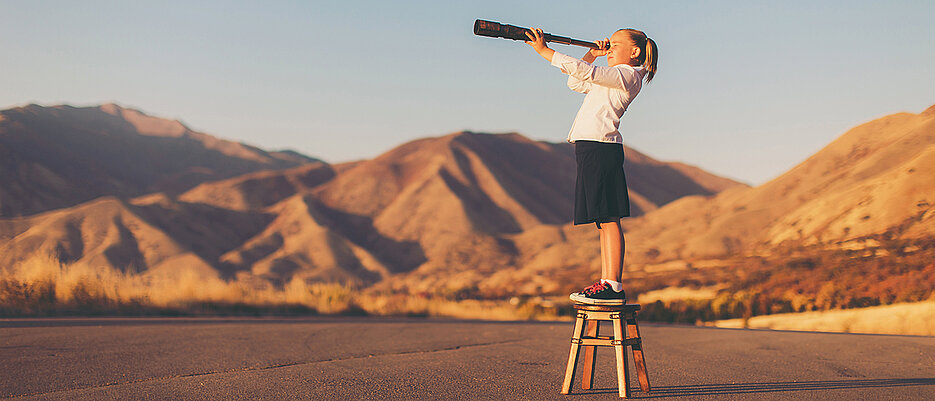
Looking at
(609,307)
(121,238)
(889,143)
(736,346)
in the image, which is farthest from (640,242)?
(609,307)

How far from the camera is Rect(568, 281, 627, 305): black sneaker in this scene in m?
4.78

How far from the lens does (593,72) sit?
4832 millimetres

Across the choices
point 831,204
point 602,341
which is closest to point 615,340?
point 602,341

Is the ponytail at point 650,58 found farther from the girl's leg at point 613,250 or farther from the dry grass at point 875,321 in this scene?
the dry grass at point 875,321

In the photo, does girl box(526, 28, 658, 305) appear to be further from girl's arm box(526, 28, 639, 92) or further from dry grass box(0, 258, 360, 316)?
dry grass box(0, 258, 360, 316)

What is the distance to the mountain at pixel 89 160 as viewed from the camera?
88312 mm

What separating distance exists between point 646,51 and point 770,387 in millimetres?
2661

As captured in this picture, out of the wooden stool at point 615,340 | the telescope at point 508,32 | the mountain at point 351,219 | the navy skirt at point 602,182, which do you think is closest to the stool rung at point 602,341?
the wooden stool at point 615,340

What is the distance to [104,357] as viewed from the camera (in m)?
6.64

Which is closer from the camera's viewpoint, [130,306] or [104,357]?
[104,357]

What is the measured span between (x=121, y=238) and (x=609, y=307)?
78.2 meters

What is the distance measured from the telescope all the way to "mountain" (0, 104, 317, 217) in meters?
86.8

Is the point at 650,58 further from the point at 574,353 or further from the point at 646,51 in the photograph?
the point at 574,353

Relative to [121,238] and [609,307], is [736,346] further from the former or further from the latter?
[121,238]
